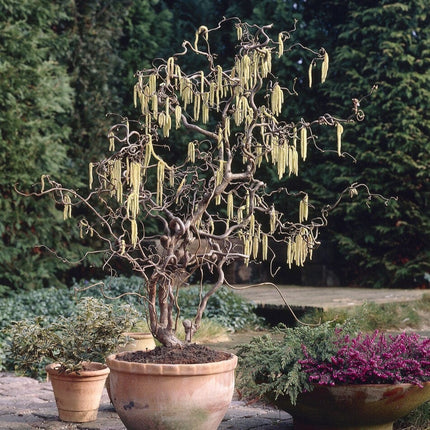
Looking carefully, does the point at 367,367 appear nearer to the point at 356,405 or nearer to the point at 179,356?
the point at 356,405

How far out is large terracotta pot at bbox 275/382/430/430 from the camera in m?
3.72

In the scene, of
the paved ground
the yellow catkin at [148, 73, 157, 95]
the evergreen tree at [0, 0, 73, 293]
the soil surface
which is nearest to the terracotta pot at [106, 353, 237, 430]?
the soil surface

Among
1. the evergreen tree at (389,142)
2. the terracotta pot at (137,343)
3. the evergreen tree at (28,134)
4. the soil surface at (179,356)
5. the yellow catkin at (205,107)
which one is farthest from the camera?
the evergreen tree at (389,142)

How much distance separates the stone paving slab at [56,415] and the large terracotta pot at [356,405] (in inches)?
16.4

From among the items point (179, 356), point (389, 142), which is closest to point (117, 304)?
point (179, 356)

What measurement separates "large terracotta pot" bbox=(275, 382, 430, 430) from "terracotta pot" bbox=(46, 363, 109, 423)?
1161 millimetres

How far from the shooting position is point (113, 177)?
12.2ft

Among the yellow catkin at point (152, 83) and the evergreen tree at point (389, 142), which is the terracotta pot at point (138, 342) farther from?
the evergreen tree at point (389, 142)

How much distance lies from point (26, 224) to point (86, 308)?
5066 mm

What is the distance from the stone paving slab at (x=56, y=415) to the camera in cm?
426

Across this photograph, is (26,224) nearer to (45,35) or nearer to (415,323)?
(45,35)

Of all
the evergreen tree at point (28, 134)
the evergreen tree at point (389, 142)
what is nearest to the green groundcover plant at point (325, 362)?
the evergreen tree at point (28, 134)

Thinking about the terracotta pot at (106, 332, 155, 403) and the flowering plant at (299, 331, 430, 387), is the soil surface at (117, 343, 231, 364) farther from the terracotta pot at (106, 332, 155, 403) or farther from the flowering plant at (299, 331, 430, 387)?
the terracotta pot at (106, 332, 155, 403)

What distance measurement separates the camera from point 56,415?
457 cm
